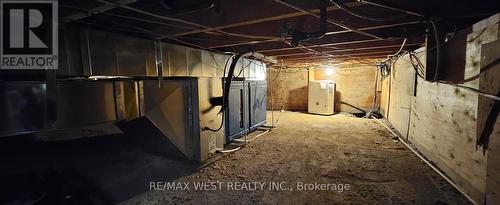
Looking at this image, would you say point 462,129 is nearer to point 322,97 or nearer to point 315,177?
point 315,177

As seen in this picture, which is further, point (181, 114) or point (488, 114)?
point (181, 114)

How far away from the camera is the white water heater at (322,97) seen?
6.71 m

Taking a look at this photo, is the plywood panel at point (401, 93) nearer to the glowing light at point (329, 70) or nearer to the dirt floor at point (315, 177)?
the dirt floor at point (315, 177)

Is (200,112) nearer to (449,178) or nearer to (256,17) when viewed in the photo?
(256,17)

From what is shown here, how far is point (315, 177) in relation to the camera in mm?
2482

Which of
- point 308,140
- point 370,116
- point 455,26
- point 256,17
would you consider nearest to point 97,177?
point 256,17

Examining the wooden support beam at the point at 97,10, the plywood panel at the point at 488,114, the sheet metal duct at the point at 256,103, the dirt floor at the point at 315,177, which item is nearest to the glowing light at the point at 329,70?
the sheet metal duct at the point at 256,103

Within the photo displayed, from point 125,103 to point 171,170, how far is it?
96 centimetres

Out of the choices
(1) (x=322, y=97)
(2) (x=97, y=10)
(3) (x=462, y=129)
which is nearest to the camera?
(2) (x=97, y=10)

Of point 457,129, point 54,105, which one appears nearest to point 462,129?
point 457,129

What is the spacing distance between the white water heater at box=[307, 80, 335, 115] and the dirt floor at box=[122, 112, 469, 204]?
2874 mm

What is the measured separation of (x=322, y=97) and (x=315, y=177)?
4624 mm

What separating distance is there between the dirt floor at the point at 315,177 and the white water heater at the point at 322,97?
287cm

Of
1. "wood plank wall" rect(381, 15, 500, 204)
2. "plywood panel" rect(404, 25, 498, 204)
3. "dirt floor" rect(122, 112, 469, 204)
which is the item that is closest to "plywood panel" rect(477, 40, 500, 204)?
"wood plank wall" rect(381, 15, 500, 204)
